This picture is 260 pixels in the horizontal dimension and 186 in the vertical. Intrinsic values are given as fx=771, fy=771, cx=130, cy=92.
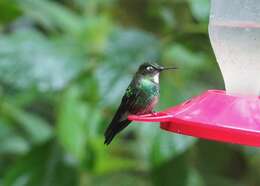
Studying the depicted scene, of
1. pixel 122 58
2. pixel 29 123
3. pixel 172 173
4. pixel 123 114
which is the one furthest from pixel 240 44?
pixel 29 123

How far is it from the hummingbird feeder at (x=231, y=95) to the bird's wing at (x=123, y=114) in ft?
0.92

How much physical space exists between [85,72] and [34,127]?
4.08 ft

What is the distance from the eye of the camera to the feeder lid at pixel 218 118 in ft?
8.97

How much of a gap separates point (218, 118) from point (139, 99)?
2.41 ft

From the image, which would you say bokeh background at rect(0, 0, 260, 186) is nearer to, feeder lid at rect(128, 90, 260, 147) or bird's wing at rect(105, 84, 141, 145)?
bird's wing at rect(105, 84, 141, 145)

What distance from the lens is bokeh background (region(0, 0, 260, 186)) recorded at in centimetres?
461

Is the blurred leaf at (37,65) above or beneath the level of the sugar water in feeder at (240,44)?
beneath

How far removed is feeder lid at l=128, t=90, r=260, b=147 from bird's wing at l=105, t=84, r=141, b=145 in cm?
36

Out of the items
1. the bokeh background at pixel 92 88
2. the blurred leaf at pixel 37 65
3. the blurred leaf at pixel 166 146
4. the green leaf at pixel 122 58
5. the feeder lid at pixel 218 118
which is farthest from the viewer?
the blurred leaf at pixel 37 65

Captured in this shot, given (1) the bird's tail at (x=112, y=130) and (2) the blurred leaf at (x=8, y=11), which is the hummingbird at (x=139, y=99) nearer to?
(1) the bird's tail at (x=112, y=130)

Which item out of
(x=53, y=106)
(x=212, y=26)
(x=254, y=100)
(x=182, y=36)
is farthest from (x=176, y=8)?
(x=53, y=106)

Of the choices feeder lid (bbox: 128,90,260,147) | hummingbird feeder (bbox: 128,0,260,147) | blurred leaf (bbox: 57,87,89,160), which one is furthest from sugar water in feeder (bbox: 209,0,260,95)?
blurred leaf (bbox: 57,87,89,160)

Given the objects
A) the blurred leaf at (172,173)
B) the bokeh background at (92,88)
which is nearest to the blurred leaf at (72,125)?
the bokeh background at (92,88)

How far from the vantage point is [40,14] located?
5.32 m
